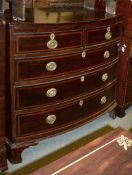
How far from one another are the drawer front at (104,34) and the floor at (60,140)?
89cm

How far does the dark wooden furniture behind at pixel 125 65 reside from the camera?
267 centimetres

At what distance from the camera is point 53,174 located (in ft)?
4.20

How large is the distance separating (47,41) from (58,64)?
8.3 inches

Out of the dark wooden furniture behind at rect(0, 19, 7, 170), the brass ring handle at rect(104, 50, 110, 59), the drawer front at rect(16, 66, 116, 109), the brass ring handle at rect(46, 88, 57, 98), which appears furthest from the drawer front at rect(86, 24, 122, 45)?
the dark wooden furniture behind at rect(0, 19, 7, 170)

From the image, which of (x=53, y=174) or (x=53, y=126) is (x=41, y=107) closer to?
(x=53, y=126)

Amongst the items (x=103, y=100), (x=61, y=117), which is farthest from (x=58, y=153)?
(x=103, y=100)

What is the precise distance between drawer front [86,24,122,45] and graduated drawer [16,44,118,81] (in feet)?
0.28

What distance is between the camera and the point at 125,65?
2.84 meters

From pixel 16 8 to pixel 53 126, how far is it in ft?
3.08

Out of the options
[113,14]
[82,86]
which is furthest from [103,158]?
[113,14]

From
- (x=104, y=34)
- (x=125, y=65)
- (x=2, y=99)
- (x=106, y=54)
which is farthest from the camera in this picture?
(x=125, y=65)

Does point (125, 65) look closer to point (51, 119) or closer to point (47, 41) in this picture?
point (51, 119)

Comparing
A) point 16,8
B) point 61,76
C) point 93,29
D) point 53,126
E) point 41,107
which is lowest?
point 53,126

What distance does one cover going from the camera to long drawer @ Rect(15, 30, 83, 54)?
1850mm
